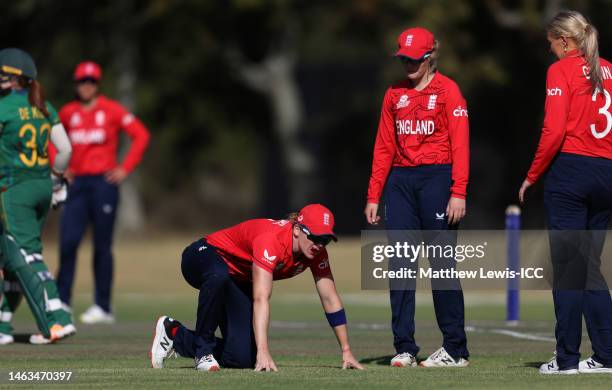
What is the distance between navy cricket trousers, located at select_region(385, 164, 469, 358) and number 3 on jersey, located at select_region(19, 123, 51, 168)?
342 cm

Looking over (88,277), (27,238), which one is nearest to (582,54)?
(27,238)

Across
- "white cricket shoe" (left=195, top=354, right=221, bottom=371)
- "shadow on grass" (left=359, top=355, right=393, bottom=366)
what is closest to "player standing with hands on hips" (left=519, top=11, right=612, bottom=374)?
"shadow on grass" (left=359, top=355, right=393, bottom=366)

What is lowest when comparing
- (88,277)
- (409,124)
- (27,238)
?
(88,277)

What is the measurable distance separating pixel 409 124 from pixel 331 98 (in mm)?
33297

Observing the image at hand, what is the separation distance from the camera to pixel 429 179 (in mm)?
10906

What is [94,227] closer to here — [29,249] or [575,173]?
[29,249]

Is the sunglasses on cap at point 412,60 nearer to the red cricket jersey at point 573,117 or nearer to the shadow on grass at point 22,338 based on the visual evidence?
the red cricket jersey at point 573,117

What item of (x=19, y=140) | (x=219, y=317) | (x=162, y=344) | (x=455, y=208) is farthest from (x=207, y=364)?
(x=19, y=140)

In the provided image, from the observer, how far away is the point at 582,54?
10.1 m

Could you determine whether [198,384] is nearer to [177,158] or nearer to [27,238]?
[27,238]

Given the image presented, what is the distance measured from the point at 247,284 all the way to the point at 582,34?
2924mm

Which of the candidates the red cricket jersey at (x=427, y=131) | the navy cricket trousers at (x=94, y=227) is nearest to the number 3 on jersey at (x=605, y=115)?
the red cricket jersey at (x=427, y=131)

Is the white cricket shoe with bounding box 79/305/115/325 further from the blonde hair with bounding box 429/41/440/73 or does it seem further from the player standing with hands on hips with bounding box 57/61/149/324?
the blonde hair with bounding box 429/41/440/73

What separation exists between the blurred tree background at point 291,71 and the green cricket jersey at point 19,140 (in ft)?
64.9
